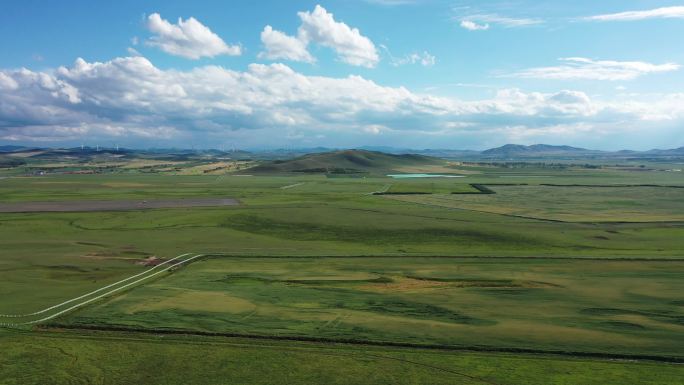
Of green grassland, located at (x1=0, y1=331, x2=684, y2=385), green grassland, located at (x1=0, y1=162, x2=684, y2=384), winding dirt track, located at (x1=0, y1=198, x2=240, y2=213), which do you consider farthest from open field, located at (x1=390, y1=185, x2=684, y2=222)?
green grassland, located at (x1=0, y1=331, x2=684, y2=385)

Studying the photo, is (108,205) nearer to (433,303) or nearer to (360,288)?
(360,288)

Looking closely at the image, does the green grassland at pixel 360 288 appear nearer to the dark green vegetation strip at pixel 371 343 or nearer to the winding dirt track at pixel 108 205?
the dark green vegetation strip at pixel 371 343

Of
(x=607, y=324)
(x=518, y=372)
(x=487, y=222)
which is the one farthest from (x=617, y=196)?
(x=518, y=372)

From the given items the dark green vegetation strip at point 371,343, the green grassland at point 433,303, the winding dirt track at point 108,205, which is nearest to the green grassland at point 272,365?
the dark green vegetation strip at point 371,343

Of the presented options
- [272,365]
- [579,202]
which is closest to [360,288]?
[272,365]

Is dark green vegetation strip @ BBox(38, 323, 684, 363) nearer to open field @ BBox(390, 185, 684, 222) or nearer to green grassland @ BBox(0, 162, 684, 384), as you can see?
green grassland @ BBox(0, 162, 684, 384)

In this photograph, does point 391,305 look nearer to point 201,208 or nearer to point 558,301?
point 558,301
